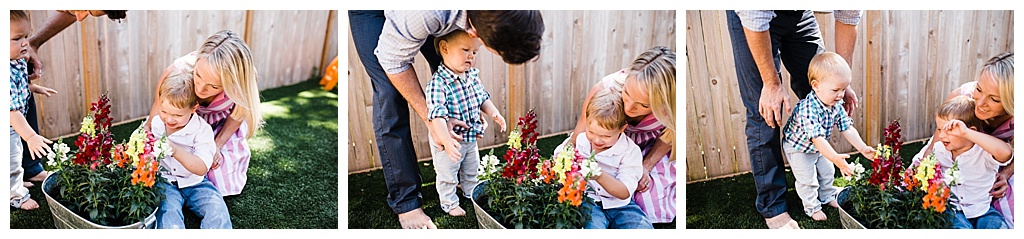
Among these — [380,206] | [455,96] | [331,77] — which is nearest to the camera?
[455,96]

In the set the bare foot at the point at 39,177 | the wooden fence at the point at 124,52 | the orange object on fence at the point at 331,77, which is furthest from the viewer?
the orange object on fence at the point at 331,77

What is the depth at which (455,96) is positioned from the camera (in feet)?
12.2

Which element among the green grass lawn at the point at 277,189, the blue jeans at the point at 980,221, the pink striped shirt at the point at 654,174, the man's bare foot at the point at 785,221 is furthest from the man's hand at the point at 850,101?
the green grass lawn at the point at 277,189

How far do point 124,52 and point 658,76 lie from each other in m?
2.13

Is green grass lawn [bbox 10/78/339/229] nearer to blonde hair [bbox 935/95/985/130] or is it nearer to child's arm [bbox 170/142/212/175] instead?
child's arm [bbox 170/142/212/175]

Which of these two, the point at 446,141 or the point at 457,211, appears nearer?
the point at 446,141

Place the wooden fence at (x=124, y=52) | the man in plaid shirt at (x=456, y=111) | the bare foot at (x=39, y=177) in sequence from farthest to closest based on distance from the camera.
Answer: the bare foot at (x=39, y=177)
the wooden fence at (x=124, y=52)
the man in plaid shirt at (x=456, y=111)

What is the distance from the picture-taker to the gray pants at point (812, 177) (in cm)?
386

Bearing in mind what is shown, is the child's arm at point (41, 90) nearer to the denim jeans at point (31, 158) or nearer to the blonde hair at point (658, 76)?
the denim jeans at point (31, 158)

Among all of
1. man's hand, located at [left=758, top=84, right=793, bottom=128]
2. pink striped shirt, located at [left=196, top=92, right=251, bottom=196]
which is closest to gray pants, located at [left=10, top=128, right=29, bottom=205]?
pink striped shirt, located at [left=196, top=92, right=251, bottom=196]

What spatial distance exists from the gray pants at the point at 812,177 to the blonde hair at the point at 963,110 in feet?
1.62

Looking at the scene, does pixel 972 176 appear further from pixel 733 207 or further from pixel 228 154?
pixel 228 154

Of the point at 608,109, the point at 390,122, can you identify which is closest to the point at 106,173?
the point at 390,122
